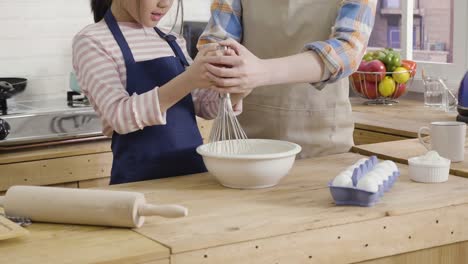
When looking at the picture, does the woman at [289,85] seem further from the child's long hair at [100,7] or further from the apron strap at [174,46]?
the child's long hair at [100,7]

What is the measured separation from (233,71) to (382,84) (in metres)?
1.84

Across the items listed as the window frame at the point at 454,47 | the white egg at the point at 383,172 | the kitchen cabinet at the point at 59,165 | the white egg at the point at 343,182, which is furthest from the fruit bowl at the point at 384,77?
the white egg at the point at 343,182

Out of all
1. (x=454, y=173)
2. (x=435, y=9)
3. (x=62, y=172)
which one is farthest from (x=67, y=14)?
(x=454, y=173)

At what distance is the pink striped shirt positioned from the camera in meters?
1.84

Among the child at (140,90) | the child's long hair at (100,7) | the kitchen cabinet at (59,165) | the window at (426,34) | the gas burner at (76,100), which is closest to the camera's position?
the child at (140,90)

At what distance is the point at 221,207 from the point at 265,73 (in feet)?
1.18

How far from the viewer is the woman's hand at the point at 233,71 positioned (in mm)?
1783

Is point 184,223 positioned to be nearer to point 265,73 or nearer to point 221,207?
point 221,207

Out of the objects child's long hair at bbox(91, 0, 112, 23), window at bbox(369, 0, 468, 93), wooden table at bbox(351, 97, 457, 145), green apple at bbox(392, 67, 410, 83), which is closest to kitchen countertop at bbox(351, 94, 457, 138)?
wooden table at bbox(351, 97, 457, 145)

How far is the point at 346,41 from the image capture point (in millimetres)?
1990

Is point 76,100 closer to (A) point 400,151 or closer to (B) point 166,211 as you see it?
(A) point 400,151

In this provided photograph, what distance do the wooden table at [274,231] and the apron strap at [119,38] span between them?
320 millimetres

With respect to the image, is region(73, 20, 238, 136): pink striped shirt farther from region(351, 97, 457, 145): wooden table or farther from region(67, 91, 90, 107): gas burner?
region(67, 91, 90, 107): gas burner

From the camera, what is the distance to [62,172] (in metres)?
3.01
